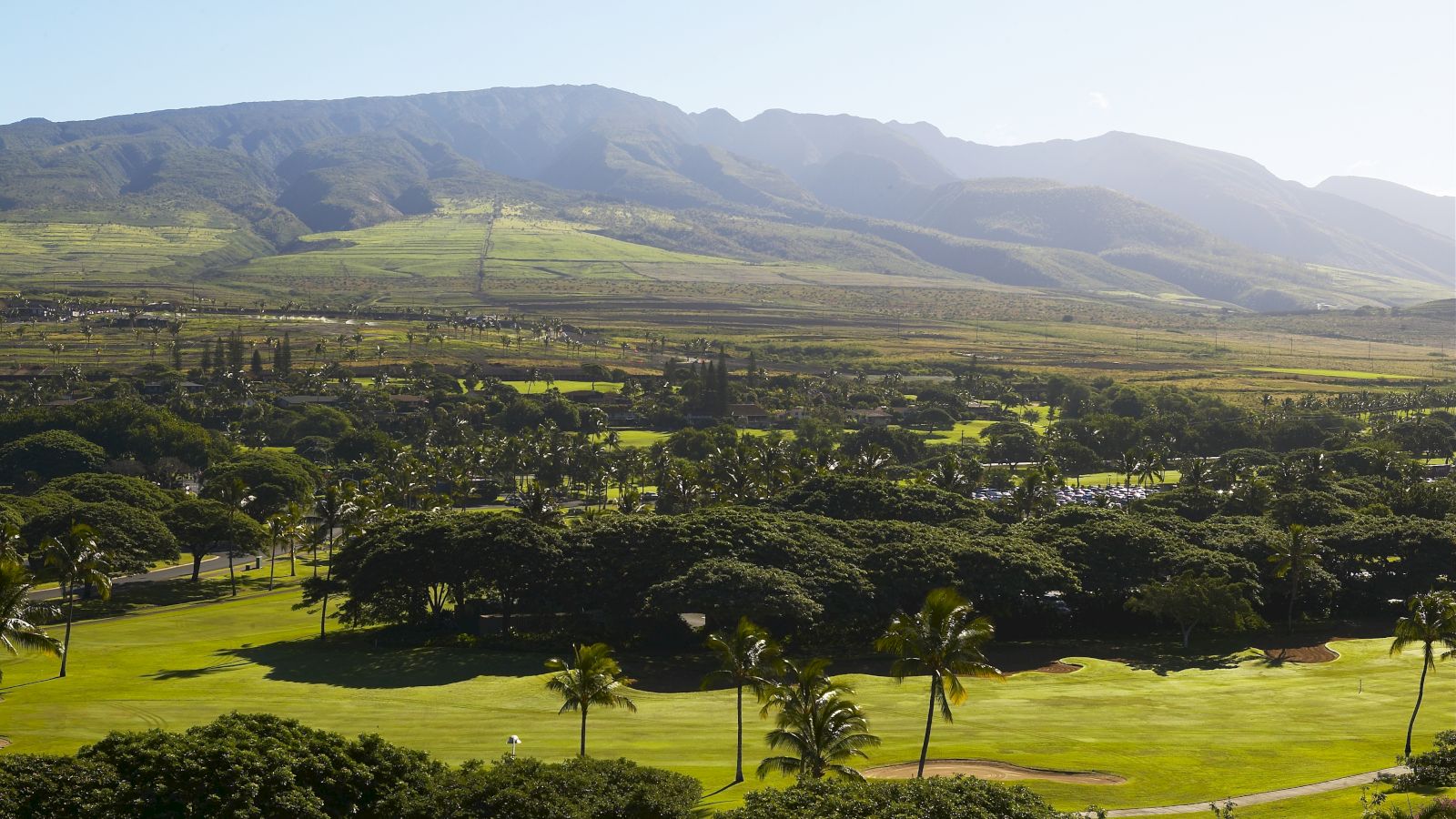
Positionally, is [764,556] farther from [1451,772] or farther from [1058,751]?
[1451,772]

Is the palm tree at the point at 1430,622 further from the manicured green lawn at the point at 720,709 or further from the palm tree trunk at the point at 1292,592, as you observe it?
the palm tree trunk at the point at 1292,592

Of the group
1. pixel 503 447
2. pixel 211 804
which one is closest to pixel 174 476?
pixel 503 447

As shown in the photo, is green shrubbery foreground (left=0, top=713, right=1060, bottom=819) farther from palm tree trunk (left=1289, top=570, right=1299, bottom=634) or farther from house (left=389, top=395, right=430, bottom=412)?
house (left=389, top=395, right=430, bottom=412)

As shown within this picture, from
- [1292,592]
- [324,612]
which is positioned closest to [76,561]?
[324,612]

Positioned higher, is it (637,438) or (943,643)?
(943,643)

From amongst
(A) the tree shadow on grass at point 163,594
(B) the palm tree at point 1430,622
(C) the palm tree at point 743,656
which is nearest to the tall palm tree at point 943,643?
(C) the palm tree at point 743,656

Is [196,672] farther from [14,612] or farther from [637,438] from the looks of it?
[637,438]
